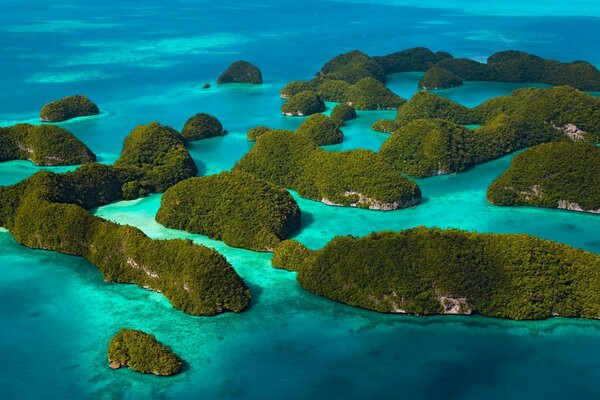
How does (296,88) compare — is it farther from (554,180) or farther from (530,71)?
(554,180)

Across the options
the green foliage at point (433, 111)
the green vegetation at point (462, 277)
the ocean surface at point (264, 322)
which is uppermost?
the green foliage at point (433, 111)

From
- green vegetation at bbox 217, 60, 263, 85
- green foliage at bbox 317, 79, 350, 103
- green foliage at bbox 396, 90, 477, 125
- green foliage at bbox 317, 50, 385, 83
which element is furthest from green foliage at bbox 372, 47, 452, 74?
green foliage at bbox 396, 90, 477, 125

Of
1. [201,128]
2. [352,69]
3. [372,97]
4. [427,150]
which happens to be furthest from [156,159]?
[352,69]

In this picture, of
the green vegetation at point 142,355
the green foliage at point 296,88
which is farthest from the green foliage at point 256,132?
the green vegetation at point 142,355

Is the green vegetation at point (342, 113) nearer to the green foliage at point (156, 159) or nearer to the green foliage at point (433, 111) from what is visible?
the green foliage at point (433, 111)

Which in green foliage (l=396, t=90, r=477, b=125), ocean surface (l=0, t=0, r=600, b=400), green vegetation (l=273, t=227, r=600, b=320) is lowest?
ocean surface (l=0, t=0, r=600, b=400)

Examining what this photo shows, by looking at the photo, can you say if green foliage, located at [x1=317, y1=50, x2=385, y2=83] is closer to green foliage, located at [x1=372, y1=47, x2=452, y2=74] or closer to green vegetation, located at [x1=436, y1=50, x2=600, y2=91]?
green foliage, located at [x1=372, y1=47, x2=452, y2=74]

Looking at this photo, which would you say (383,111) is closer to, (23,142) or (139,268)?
(23,142)
